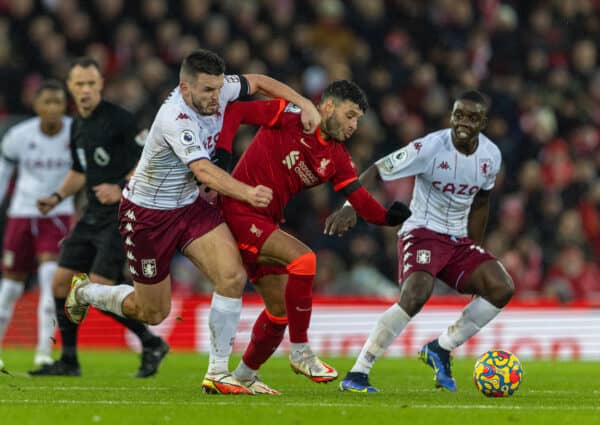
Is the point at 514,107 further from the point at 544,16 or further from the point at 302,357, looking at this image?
the point at 302,357

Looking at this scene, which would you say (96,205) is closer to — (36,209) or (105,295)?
(36,209)

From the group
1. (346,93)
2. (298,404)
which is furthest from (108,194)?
(298,404)

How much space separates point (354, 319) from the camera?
1611 centimetres

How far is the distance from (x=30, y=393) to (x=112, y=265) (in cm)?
242

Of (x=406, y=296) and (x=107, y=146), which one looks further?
(x=107, y=146)

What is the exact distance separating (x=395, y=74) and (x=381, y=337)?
418 inches

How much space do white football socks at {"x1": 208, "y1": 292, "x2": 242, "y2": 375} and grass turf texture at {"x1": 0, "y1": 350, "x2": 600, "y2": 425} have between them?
0.27 meters

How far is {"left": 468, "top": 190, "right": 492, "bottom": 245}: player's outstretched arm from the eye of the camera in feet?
34.6

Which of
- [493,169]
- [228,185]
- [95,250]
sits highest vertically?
[493,169]

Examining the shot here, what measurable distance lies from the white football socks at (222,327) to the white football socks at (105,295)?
1.01m

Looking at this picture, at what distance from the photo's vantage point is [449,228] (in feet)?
33.8

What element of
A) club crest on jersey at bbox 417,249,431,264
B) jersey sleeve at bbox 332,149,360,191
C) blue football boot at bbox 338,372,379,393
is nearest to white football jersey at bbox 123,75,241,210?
jersey sleeve at bbox 332,149,360,191

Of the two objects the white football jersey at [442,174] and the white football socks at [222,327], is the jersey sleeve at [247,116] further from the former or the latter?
the white football jersey at [442,174]

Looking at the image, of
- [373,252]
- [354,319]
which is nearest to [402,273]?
[354,319]
